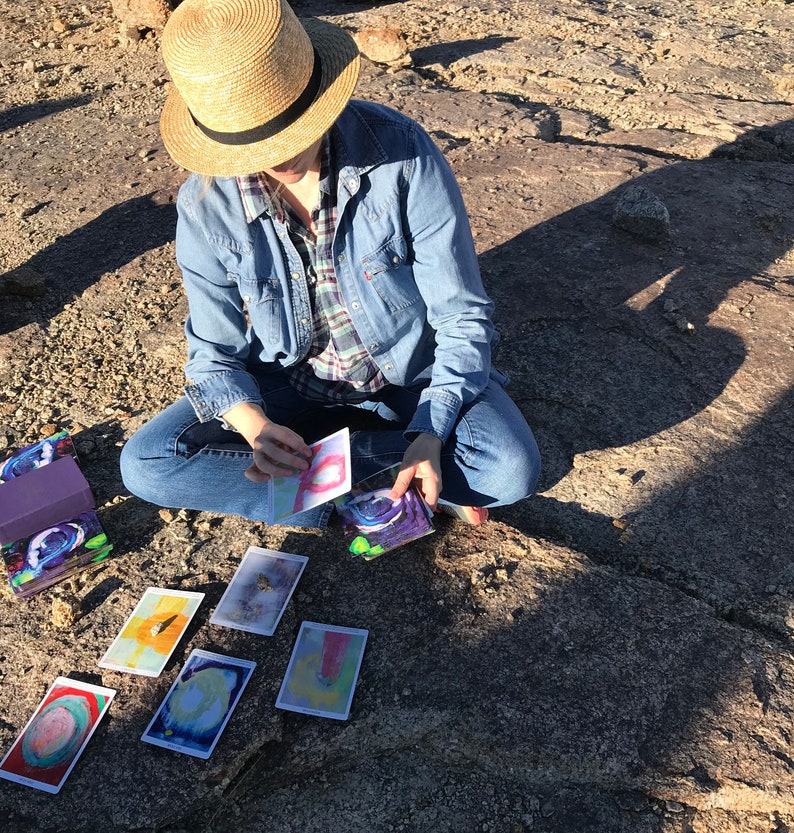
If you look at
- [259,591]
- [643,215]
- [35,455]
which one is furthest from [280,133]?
[643,215]

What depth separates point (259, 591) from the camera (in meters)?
2.16

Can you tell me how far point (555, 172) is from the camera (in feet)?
12.7

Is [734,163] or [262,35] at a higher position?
[262,35]

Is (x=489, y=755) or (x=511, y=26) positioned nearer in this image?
(x=489, y=755)

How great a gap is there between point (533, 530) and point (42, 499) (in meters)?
1.50

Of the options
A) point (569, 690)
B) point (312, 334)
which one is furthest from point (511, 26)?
point (569, 690)

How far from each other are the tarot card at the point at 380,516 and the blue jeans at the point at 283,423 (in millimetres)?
43

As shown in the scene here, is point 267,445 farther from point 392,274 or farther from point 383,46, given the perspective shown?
point 383,46

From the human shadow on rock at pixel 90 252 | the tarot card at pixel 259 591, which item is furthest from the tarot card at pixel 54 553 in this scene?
the human shadow on rock at pixel 90 252

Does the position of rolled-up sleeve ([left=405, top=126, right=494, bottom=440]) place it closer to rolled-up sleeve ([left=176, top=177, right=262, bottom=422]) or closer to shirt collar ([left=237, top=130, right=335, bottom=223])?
shirt collar ([left=237, top=130, right=335, bottom=223])

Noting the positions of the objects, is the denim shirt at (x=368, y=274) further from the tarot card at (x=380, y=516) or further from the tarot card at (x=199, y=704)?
the tarot card at (x=199, y=704)

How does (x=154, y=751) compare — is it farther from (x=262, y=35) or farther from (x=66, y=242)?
(x=66, y=242)

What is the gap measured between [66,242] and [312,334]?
83.2 inches

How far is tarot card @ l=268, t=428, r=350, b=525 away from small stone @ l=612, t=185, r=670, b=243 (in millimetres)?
1880
